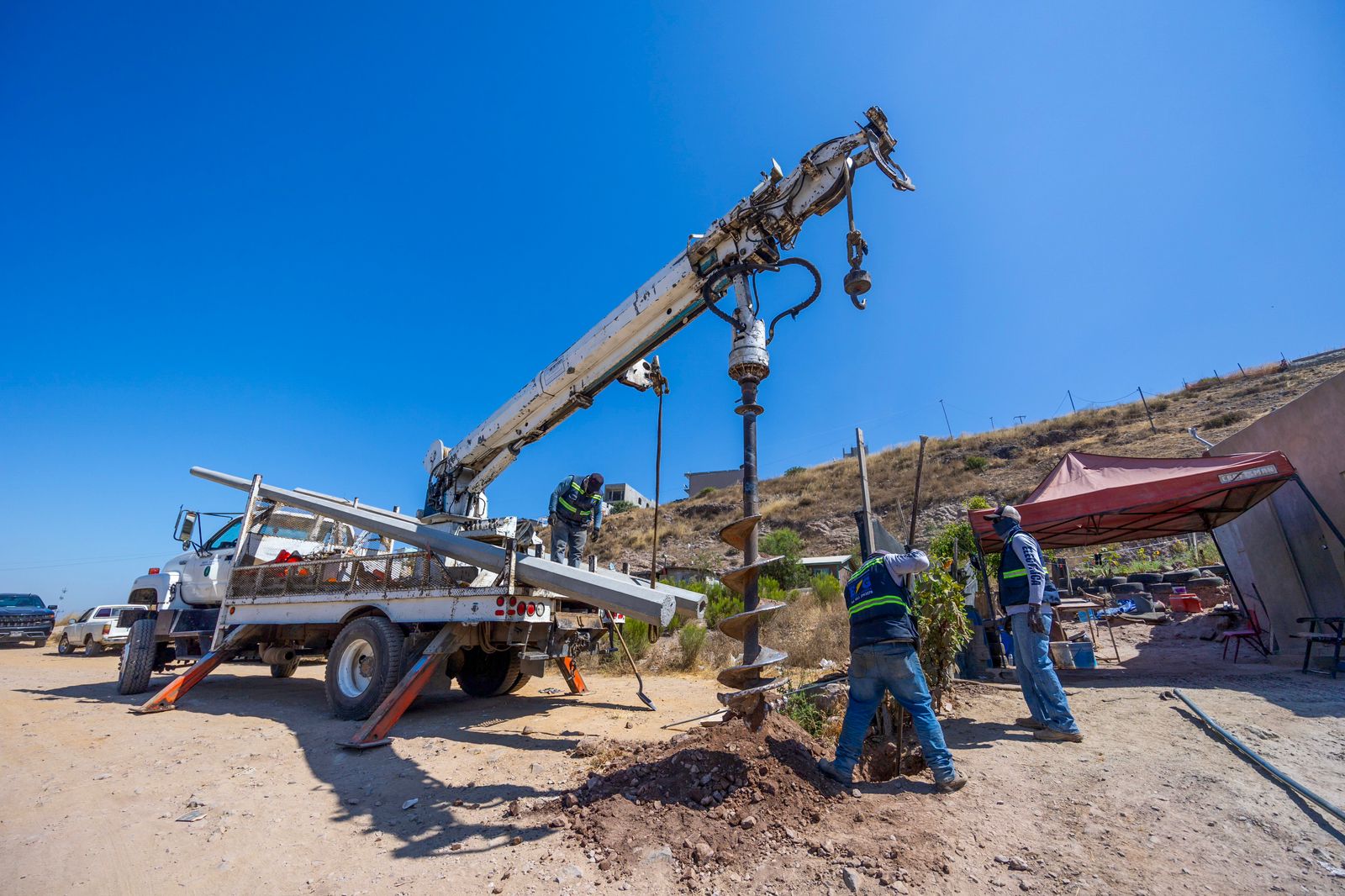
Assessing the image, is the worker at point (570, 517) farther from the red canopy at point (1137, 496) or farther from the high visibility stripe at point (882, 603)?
the red canopy at point (1137, 496)

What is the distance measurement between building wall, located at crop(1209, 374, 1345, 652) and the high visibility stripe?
7.13 metres

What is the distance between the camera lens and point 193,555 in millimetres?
9117

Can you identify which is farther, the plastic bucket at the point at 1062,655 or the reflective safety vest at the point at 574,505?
the reflective safety vest at the point at 574,505

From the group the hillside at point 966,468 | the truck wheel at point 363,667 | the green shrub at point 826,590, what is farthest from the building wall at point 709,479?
the truck wheel at point 363,667

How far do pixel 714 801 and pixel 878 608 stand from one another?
4.97 ft

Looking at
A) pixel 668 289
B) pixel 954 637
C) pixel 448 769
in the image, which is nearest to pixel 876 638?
pixel 954 637

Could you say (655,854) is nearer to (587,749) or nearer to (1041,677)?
(587,749)

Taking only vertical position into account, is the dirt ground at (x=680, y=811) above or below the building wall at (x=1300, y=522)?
below

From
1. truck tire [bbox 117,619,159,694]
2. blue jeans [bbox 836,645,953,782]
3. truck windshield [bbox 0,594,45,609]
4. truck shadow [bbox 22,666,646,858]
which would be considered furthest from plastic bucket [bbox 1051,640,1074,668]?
truck windshield [bbox 0,594,45,609]

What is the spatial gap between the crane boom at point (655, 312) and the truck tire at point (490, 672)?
7.13 feet

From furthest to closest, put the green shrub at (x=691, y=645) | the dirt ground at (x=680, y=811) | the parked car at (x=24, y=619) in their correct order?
the parked car at (x=24, y=619) < the green shrub at (x=691, y=645) < the dirt ground at (x=680, y=811)

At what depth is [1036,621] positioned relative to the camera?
4.55 m

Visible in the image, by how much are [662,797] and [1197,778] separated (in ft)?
10.1

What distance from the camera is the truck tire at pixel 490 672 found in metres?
7.78
